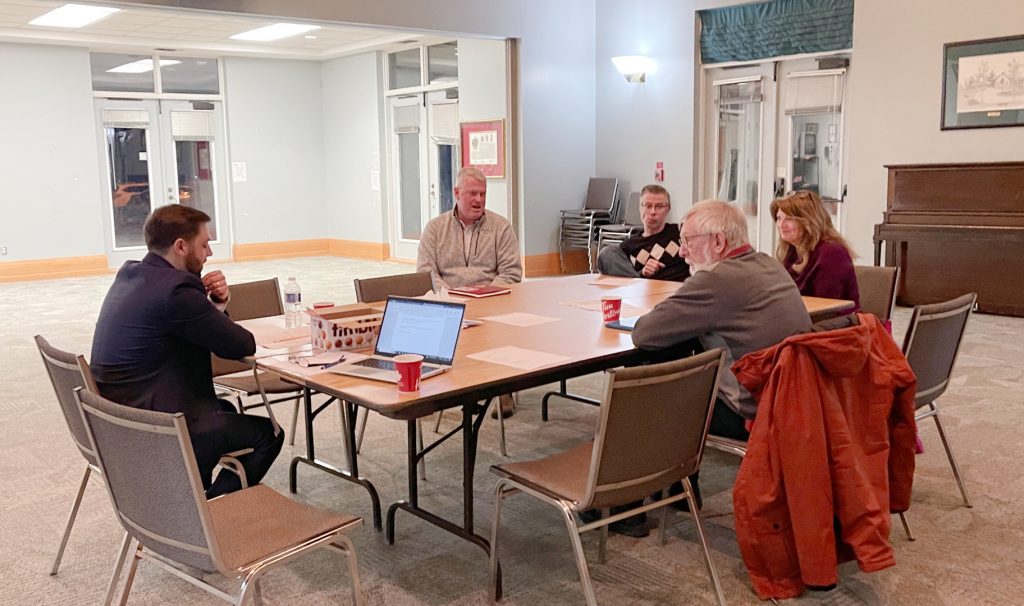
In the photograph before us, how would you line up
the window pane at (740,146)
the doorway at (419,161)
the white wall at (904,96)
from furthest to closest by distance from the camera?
1. the doorway at (419,161)
2. the window pane at (740,146)
3. the white wall at (904,96)

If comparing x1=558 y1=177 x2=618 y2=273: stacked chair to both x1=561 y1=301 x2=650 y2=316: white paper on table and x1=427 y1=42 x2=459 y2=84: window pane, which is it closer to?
x1=427 y1=42 x2=459 y2=84: window pane

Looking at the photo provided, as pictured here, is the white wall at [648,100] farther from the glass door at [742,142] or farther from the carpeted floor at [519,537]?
the carpeted floor at [519,537]

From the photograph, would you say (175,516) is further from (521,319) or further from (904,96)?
(904,96)

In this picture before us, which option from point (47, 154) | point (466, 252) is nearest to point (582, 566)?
point (466, 252)

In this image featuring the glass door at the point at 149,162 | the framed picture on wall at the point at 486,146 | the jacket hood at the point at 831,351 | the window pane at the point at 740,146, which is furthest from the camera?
the glass door at the point at 149,162

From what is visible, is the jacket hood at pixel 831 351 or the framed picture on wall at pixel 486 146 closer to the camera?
the jacket hood at pixel 831 351

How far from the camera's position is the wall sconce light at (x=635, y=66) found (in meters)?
9.41

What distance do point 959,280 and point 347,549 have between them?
651cm

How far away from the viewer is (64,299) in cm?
907

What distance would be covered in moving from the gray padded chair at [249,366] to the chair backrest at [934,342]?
2.28 metres

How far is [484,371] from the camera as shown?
8.67 ft

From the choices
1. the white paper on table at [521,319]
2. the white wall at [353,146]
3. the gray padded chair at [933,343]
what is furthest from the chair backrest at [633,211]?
the gray padded chair at [933,343]

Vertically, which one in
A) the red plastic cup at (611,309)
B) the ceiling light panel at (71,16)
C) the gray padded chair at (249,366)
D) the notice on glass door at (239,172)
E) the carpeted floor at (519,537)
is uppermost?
the ceiling light panel at (71,16)

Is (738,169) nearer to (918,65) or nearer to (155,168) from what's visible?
(918,65)
